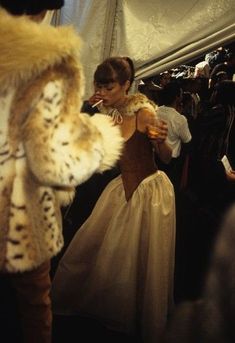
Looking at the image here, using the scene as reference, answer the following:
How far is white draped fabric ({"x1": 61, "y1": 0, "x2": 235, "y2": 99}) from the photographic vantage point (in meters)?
3.04

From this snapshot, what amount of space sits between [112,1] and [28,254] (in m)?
2.72

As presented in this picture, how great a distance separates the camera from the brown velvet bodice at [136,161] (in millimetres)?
2459

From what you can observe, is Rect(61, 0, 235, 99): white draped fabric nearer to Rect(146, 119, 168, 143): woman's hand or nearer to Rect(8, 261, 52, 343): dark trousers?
Rect(146, 119, 168, 143): woman's hand

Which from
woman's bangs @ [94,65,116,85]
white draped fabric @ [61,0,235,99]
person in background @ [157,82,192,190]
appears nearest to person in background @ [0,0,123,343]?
woman's bangs @ [94,65,116,85]

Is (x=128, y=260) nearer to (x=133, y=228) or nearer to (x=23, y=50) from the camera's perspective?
(x=133, y=228)

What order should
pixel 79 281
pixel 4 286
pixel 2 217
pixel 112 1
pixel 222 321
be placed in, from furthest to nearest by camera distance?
pixel 112 1 → pixel 4 286 → pixel 79 281 → pixel 2 217 → pixel 222 321

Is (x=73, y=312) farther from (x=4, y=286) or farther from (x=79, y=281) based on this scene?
(x=4, y=286)

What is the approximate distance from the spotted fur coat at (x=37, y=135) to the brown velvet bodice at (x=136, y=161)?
2.15 ft

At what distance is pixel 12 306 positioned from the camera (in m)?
2.79

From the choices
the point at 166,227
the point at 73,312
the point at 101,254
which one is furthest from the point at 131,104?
the point at 73,312


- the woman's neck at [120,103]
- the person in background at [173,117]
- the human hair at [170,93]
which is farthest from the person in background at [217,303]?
the human hair at [170,93]

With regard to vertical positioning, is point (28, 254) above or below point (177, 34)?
below

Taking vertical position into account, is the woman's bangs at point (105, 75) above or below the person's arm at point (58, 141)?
above

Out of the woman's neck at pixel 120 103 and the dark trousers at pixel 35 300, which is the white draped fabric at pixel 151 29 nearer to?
the woman's neck at pixel 120 103
